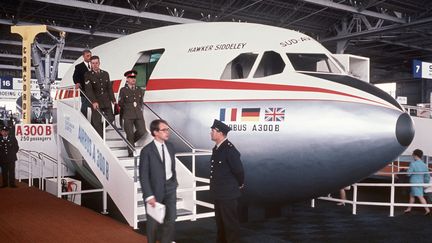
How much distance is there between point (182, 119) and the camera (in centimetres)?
953

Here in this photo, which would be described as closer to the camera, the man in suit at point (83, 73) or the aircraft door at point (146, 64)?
the aircraft door at point (146, 64)

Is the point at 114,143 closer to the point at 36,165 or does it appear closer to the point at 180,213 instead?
the point at 180,213

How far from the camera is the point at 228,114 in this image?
8844 mm

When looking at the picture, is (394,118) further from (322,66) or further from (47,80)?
(47,80)

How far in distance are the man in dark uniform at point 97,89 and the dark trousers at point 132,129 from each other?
3.23 ft

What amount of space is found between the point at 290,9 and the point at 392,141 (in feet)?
64.6

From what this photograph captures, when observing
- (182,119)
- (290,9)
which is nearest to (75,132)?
(182,119)

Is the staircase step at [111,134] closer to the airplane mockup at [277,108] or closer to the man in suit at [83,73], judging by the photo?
the man in suit at [83,73]

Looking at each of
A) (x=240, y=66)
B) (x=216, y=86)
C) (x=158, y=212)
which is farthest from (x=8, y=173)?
(x=158, y=212)

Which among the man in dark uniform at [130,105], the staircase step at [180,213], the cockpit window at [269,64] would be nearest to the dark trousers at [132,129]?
the man in dark uniform at [130,105]

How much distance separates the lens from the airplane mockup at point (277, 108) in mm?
7996

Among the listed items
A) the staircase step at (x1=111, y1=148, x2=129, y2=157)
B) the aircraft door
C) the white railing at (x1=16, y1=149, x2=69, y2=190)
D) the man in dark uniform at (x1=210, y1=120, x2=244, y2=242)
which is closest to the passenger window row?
the aircraft door

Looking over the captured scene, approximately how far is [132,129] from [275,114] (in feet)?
11.6

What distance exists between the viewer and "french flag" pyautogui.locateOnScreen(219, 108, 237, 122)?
8.77 meters
